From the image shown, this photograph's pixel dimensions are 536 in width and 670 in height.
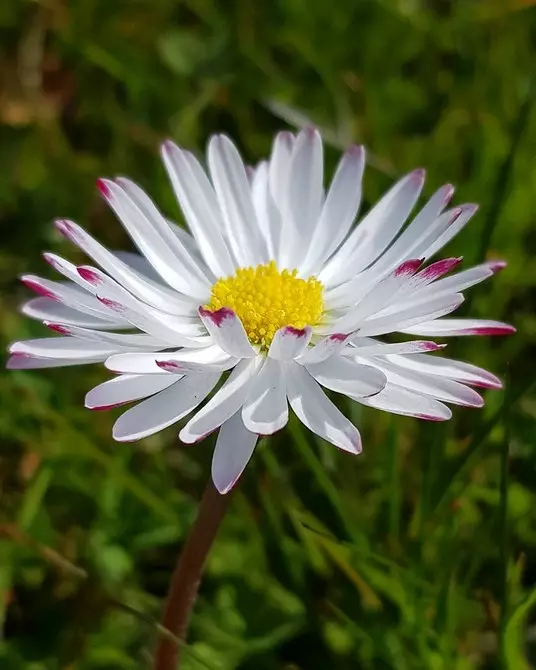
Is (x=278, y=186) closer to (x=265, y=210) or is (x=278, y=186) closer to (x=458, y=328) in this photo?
(x=265, y=210)

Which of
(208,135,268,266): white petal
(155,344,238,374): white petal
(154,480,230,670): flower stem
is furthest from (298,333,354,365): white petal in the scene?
(208,135,268,266): white petal

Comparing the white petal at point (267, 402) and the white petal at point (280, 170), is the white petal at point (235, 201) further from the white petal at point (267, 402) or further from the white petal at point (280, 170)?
the white petal at point (267, 402)

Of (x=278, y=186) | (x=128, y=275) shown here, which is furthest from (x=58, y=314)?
(x=278, y=186)

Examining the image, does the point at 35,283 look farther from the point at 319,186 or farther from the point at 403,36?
the point at 403,36

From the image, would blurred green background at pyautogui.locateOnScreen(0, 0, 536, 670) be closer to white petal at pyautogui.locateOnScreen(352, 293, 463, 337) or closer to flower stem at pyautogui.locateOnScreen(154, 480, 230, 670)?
flower stem at pyautogui.locateOnScreen(154, 480, 230, 670)

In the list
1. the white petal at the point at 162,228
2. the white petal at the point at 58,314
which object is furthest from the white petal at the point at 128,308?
the white petal at the point at 162,228

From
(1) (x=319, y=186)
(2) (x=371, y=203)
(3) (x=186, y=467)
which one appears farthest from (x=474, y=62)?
(3) (x=186, y=467)
